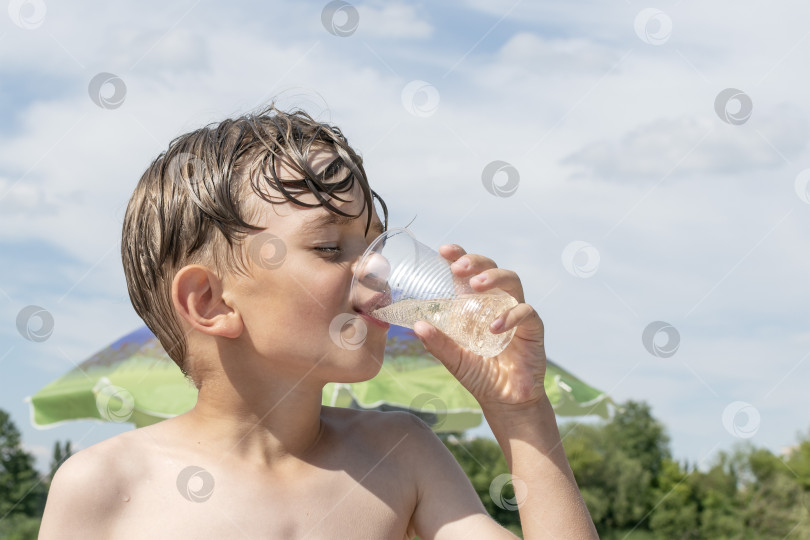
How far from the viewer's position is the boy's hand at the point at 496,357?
6.23 feet

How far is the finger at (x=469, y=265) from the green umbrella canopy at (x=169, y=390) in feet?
14.9

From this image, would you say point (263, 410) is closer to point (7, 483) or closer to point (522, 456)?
point (522, 456)

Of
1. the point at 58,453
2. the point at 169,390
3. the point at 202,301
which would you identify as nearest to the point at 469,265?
the point at 202,301

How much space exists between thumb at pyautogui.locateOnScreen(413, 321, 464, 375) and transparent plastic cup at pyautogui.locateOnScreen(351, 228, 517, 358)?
0.02 metres

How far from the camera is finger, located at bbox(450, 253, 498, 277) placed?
1.89 meters

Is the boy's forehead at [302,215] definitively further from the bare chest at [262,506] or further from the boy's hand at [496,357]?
the bare chest at [262,506]

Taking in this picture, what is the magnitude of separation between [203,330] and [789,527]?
841 cm

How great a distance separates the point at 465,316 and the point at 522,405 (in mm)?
258

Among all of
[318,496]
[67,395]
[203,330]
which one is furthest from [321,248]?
[67,395]

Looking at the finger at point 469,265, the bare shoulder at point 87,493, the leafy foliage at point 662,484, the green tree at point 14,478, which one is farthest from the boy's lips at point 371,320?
the green tree at point 14,478

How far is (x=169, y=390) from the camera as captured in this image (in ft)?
22.5

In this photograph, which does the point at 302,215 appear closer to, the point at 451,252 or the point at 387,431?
the point at 451,252

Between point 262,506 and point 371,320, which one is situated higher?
point 371,320

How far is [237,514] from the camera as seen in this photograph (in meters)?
1.86
